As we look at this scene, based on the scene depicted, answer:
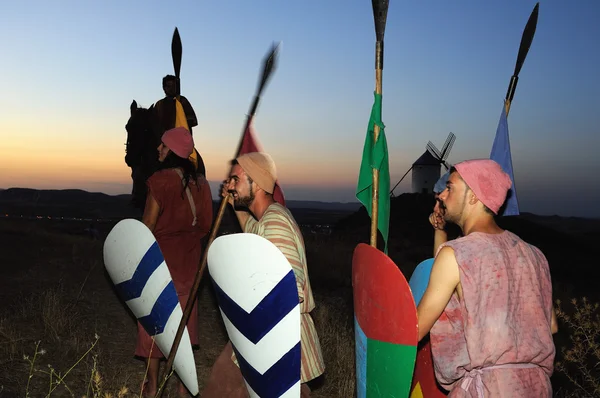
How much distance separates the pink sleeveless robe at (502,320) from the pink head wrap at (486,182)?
0.44 ft

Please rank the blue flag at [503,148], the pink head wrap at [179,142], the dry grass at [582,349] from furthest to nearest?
1. the dry grass at [582,349]
2. the pink head wrap at [179,142]
3. the blue flag at [503,148]

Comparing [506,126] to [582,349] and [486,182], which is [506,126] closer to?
[486,182]

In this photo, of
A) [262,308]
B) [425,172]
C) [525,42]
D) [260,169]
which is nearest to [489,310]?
[262,308]

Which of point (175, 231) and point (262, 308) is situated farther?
point (175, 231)

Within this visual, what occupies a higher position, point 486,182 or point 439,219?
point 486,182

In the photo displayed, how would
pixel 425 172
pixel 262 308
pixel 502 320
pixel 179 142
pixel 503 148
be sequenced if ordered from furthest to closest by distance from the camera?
pixel 425 172
pixel 179 142
pixel 503 148
pixel 262 308
pixel 502 320

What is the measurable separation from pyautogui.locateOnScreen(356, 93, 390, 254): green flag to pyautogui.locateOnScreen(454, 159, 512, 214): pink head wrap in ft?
2.18

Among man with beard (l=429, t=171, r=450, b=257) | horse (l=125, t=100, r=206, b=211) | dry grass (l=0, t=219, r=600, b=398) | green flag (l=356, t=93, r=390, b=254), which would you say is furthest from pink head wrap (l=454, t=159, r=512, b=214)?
horse (l=125, t=100, r=206, b=211)

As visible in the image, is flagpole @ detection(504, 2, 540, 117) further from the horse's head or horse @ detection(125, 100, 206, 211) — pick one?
the horse's head

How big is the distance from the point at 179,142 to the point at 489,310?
2419 mm

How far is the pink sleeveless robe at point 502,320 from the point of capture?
6.68ft

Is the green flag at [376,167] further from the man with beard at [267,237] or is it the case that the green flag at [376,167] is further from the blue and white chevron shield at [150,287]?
the blue and white chevron shield at [150,287]

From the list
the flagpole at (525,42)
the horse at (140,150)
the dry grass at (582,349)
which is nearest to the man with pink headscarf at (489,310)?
the flagpole at (525,42)

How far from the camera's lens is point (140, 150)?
742 cm
